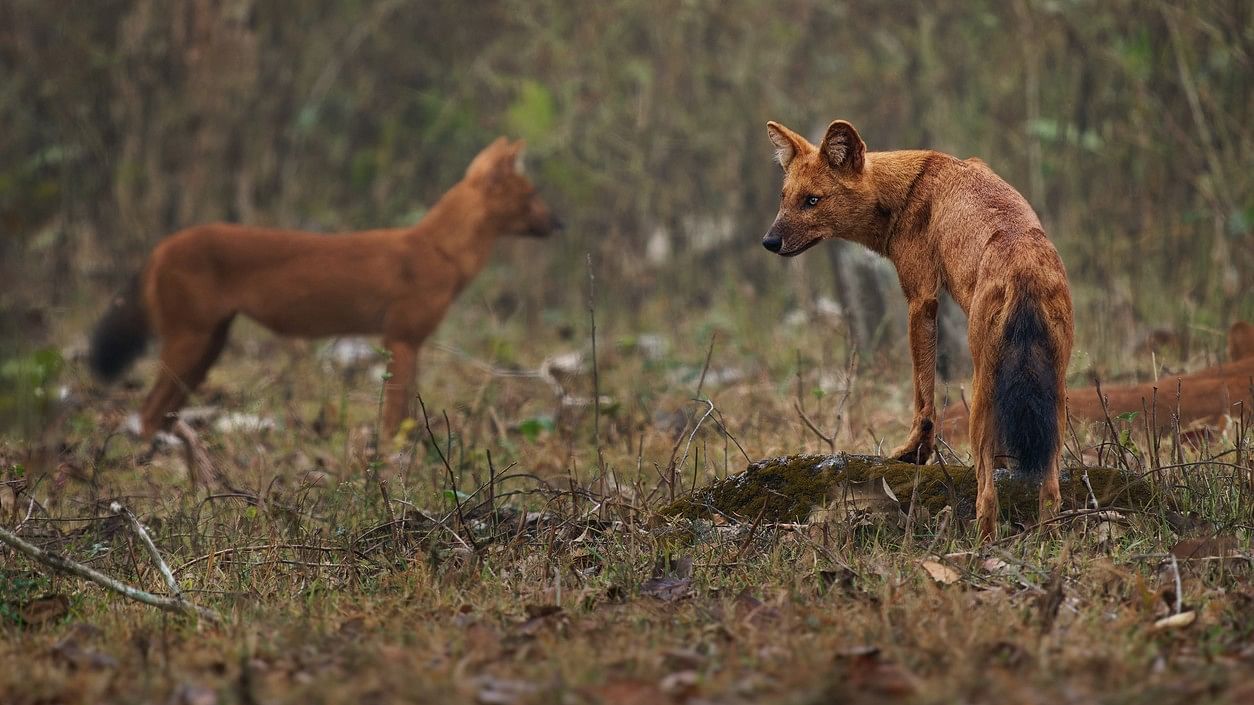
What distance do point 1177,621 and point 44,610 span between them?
8.83ft

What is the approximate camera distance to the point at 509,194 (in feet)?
28.1

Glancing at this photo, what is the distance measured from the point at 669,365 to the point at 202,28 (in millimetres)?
4660

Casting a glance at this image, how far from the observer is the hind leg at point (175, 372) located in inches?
297

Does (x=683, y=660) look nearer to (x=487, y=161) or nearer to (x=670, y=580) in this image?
(x=670, y=580)

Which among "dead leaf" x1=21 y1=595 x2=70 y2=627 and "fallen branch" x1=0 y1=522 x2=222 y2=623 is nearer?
"fallen branch" x1=0 y1=522 x2=222 y2=623

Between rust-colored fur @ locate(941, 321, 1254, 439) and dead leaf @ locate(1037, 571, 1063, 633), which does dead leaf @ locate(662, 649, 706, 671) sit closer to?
dead leaf @ locate(1037, 571, 1063, 633)

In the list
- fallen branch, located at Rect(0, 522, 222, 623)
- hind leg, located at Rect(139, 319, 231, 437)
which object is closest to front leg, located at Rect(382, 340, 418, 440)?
hind leg, located at Rect(139, 319, 231, 437)

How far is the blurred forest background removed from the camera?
9.77 meters

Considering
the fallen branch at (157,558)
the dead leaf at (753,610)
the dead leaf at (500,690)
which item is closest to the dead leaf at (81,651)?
the fallen branch at (157,558)

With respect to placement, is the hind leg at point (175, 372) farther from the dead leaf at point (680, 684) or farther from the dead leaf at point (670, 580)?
the dead leaf at point (680, 684)

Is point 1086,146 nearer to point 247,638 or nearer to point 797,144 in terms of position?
point 797,144

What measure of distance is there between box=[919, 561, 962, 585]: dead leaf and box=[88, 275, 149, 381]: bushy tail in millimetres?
5115

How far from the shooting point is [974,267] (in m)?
3.95

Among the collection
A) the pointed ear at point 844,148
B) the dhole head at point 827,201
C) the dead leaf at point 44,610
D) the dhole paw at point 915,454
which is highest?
the pointed ear at point 844,148
